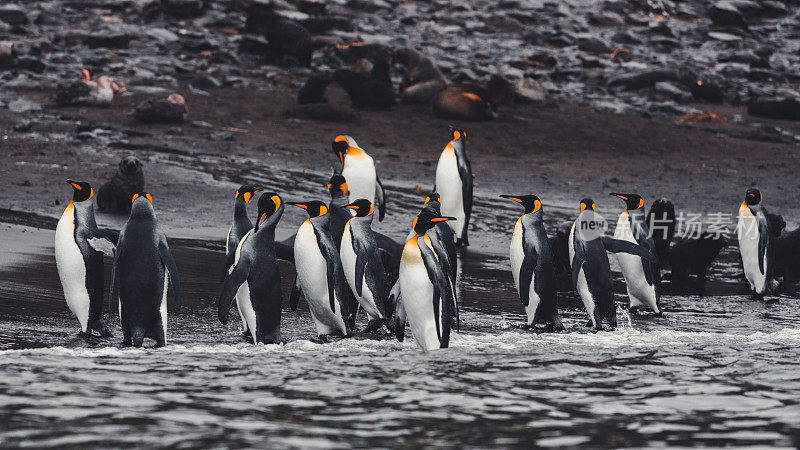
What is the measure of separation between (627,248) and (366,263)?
2116 mm

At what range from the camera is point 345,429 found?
454 centimetres

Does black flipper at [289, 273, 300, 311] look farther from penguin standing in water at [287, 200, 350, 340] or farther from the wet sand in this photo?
the wet sand

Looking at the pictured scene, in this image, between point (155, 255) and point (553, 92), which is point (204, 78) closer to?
point (553, 92)

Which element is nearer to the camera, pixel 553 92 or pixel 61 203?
pixel 61 203

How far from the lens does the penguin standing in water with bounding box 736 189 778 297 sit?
9039mm

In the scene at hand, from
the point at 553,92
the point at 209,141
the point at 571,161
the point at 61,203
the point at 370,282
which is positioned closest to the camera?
the point at 370,282

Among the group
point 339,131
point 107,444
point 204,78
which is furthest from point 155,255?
point 204,78

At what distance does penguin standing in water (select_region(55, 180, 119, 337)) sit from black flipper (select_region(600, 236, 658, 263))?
364 cm

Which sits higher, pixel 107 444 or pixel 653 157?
pixel 653 157

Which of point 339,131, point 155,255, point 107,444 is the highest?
point 339,131

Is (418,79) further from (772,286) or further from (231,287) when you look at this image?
(231,287)

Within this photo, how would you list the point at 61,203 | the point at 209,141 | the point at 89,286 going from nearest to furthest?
the point at 89,286
the point at 61,203
the point at 209,141

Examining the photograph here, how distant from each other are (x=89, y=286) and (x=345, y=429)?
8.79 feet

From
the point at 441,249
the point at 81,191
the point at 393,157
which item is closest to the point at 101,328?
the point at 81,191
